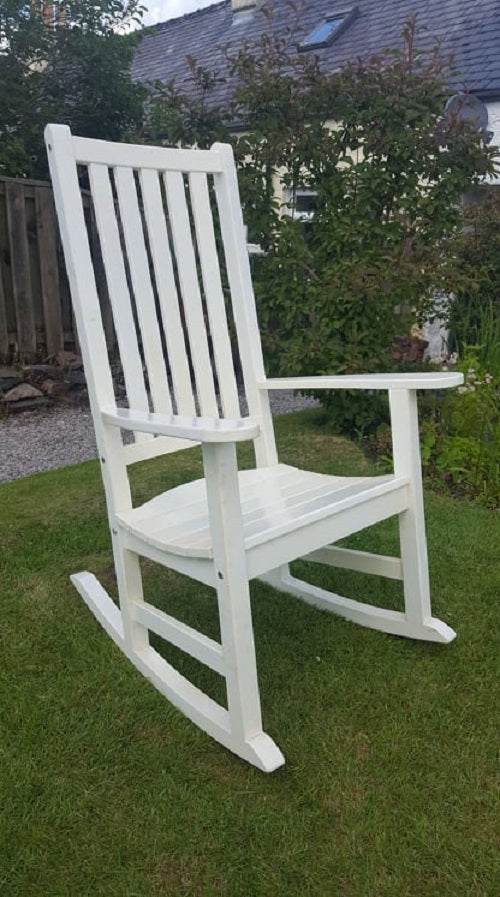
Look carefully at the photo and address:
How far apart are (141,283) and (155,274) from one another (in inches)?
2.9

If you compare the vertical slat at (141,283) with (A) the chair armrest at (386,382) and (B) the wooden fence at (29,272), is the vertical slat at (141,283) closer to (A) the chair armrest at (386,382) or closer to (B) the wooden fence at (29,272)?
(A) the chair armrest at (386,382)

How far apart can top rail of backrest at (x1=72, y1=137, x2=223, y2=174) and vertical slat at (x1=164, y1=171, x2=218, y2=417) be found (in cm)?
4

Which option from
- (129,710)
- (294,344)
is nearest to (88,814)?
(129,710)

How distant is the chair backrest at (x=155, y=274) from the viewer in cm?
156

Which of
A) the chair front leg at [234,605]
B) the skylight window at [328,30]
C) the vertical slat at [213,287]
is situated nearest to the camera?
the chair front leg at [234,605]

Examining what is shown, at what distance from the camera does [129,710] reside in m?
1.52

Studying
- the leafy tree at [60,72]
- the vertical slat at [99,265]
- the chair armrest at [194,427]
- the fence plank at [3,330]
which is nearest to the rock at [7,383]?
the fence plank at [3,330]

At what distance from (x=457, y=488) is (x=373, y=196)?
1541mm

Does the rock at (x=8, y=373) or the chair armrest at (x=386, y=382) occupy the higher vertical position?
the rock at (x=8, y=373)

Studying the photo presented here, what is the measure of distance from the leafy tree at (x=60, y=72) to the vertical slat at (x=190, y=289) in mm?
3122

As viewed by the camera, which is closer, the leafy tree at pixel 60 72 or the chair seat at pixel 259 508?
the chair seat at pixel 259 508

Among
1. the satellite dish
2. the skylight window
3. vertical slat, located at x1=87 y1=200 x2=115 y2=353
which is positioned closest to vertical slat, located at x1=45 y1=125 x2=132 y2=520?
the satellite dish

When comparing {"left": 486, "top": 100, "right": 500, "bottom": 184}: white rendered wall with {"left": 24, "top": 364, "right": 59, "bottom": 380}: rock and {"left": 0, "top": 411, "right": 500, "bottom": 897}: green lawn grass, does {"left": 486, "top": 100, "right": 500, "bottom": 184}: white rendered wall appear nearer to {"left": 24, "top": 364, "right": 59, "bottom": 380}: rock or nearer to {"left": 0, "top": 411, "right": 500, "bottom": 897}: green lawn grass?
{"left": 24, "top": 364, "right": 59, "bottom": 380}: rock

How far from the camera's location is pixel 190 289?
188 cm
